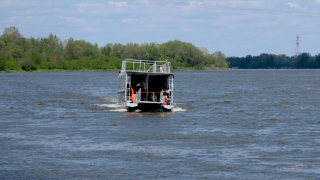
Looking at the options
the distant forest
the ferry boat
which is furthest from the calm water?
the distant forest

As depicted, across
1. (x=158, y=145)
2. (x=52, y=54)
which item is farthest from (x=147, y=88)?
(x=52, y=54)

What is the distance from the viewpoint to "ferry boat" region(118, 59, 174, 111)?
1368 inches

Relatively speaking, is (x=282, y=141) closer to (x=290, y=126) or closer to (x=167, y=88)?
(x=290, y=126)

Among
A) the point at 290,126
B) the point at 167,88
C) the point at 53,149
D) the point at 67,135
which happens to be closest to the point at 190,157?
the point at 53,149

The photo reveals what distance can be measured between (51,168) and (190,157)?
563cm

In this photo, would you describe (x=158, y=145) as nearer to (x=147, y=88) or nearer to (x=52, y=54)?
(x=147, y=88)

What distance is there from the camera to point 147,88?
1447 inches

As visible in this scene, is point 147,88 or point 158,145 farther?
point 147,88

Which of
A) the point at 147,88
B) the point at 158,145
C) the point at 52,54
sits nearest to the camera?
the point at 158,145

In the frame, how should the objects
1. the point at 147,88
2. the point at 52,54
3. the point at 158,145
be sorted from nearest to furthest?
the point at 158,145
the point at 147,88
the point at 52,54

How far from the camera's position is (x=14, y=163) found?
17.6 m

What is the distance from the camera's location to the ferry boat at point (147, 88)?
114ft

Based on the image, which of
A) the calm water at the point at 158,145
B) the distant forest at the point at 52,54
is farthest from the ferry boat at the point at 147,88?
the distant forest at the point at 52,54

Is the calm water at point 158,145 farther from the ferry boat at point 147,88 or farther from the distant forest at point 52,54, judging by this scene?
the distant forest at point 52,54
